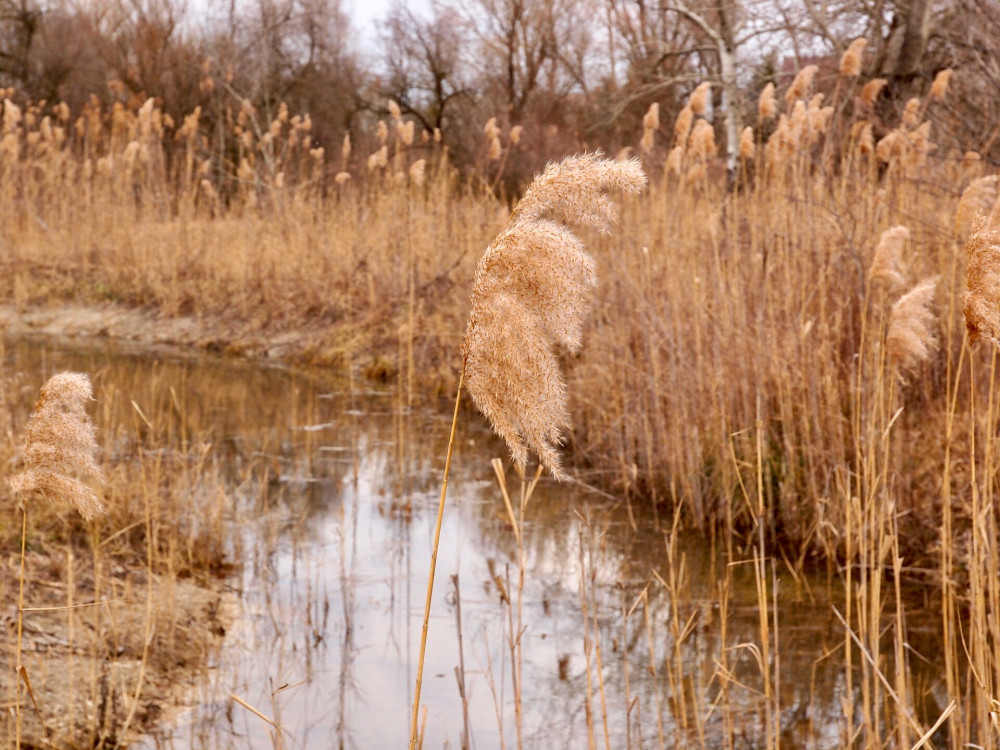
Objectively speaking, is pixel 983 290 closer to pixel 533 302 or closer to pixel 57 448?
pixel 533 302

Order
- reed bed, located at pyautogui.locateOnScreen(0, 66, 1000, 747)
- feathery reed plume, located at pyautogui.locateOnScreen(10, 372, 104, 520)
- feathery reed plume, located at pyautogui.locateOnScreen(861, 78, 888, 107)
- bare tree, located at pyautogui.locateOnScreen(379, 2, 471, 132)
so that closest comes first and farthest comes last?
feathery reed plume, located at pyautogui.locateOnScreen(10, 372, 104, 520)
reed bed, located at pyautogui.locateOnScreen(0, 66, 1000, 747)
feathery reed plume, located at pyautogui.locateOnScreen(861, 78, 888, 107)
bare tree, located at pyautogui.locateOnScreen(379, 2, 471, 132)

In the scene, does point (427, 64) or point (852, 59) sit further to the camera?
point (427, 64)

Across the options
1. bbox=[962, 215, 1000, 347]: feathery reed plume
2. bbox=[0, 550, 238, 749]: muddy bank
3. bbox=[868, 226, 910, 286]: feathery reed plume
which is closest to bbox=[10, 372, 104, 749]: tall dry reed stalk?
bbox=[0, 550, 238, 749]: muddy bank

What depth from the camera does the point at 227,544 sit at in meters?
3.97

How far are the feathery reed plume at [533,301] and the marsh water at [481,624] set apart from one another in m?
0.61

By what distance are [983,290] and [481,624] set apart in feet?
7.16

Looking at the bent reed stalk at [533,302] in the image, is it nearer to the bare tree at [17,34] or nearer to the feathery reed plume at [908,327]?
the feathery reed plume at [908,327]

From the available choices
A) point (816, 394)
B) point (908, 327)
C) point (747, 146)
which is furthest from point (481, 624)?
point (747, 146)

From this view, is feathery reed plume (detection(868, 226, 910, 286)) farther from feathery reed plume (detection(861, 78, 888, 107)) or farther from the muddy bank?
feathery reed plume (detection(861, 78, 888, 107))

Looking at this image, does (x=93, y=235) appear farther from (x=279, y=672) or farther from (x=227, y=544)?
(x=279, y=672)

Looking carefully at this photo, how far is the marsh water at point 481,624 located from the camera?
264cm

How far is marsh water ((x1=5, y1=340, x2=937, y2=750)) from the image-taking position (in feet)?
8.68

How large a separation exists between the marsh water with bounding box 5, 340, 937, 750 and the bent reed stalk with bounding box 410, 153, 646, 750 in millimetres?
608

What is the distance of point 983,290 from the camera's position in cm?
153
